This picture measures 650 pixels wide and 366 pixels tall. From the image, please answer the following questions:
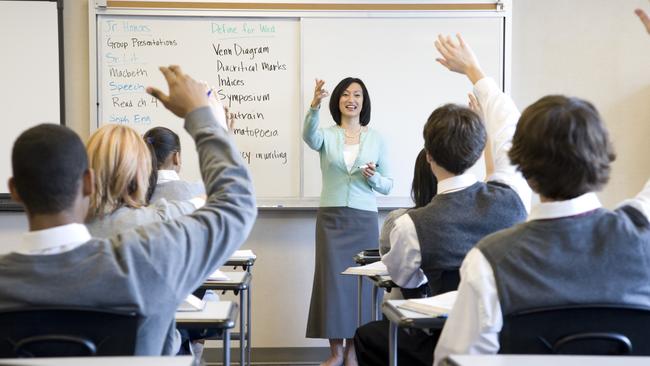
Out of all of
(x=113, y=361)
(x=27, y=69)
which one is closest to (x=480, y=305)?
(x=113, y=361)

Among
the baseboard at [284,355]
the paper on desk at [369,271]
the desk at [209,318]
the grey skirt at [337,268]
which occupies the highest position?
the desk at [209,318]

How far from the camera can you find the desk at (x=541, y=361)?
1264 millimetres

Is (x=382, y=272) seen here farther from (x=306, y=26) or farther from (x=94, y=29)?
(x=94, y=29)

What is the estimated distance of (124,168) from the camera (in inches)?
81.7

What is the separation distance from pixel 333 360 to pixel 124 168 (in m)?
2.76

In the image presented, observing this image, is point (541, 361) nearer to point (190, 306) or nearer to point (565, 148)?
point (565, 148)

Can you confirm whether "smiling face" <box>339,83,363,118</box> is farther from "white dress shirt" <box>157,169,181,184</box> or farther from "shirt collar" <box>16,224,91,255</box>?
"shirt collar" <box>16,224,91,255</box>

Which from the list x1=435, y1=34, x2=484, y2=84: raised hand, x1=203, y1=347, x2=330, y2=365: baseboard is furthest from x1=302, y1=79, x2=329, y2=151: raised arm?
x1=435, y1=34, x2=484, y2=84: raised hand

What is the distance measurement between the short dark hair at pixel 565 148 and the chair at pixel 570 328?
256mm

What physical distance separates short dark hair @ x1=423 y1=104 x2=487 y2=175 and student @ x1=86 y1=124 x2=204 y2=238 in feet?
3.01

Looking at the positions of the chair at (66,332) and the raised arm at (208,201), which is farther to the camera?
the raised arm at (208,201)

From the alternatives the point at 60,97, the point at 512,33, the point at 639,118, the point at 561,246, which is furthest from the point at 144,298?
the point at 639,118

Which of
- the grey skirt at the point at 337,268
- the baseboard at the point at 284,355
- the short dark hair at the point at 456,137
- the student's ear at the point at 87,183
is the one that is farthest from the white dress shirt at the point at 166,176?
the baseboard at the point at 284,355

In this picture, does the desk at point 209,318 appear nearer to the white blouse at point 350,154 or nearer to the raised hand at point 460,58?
the raised hand at point 460,58
